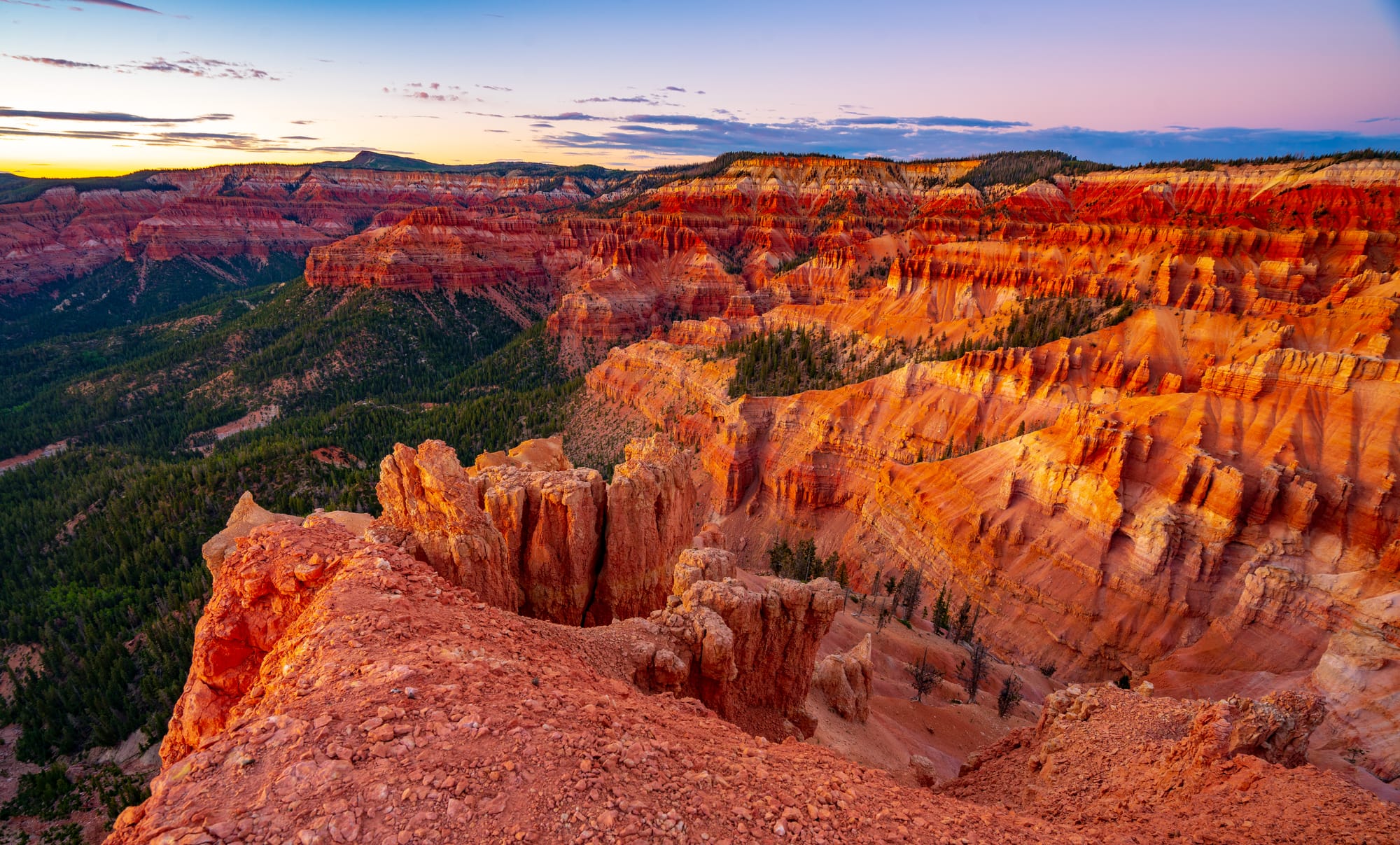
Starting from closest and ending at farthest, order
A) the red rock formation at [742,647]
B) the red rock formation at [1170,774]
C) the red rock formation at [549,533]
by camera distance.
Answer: the red rock formation at [1170,774], the red rock formation at [742,647], the red rock formation at [549,533]

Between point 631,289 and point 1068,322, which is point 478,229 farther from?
point 1068,322

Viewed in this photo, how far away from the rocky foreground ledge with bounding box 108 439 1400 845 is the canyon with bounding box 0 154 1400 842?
6cm

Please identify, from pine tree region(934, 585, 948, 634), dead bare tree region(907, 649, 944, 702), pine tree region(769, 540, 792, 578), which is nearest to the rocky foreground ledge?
dead bare tree region(907, 649, 944, 702)

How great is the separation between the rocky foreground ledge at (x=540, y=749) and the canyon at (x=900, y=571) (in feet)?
0.19

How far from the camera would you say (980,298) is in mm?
82438

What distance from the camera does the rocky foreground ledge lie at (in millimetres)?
5941

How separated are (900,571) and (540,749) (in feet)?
151

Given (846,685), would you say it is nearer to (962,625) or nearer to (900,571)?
(962,625)

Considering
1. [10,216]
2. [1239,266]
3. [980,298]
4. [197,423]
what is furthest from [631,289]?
[10,216]

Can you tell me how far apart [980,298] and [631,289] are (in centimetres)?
6716

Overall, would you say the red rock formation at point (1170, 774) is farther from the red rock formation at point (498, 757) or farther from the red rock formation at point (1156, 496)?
the red rock formation at point (1156, 496)

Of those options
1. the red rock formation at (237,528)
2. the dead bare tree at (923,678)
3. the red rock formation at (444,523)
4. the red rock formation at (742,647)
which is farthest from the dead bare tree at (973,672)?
the red rock formation at (237,528)

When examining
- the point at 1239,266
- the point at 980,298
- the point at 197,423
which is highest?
the point at 1239,266

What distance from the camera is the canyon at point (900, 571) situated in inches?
285
